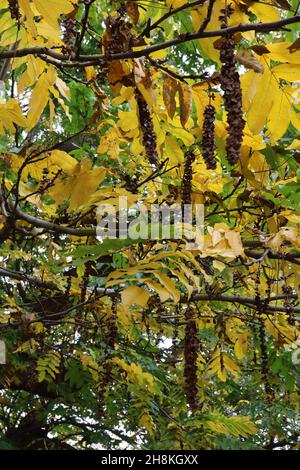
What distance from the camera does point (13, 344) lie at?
14.8 ft

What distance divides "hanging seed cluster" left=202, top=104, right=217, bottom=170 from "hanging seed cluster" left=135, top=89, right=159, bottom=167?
130 mm

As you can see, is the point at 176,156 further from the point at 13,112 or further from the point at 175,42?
the point at 175,42

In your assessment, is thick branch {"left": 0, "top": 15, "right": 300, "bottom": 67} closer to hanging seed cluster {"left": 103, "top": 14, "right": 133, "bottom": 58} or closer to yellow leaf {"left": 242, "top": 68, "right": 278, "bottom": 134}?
hanging seed cluster {"left": 103, "top": 14, "right": 133, "bottom": 58}

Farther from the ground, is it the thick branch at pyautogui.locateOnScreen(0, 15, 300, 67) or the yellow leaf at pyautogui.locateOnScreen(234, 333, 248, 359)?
the thick branch at pyautogui.locateOnScreen(0, 15, 300, 67)

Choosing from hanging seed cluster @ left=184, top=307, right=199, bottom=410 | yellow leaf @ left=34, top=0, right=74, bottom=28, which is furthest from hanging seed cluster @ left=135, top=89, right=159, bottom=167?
hanging seed cluster @ left=184, top=307, right=199, bottom=410

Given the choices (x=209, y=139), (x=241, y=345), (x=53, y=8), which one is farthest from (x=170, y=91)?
(x=241, y=345)

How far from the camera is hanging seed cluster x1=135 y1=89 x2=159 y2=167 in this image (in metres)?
1.41

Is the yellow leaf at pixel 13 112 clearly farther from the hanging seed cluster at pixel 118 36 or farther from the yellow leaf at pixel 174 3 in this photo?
the yellow leaf at pixel 174 3

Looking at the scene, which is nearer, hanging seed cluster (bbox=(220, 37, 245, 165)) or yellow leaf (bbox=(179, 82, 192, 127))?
hanging seed cluster (bbox=(220, 37, 245, 165))

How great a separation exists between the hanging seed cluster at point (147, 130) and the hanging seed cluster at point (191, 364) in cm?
76

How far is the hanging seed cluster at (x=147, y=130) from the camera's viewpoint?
4.62ft

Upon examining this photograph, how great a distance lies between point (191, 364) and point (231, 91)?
1059 millimetres

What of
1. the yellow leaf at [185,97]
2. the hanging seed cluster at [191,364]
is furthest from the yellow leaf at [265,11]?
the hanging seed cluster at [191,364]
